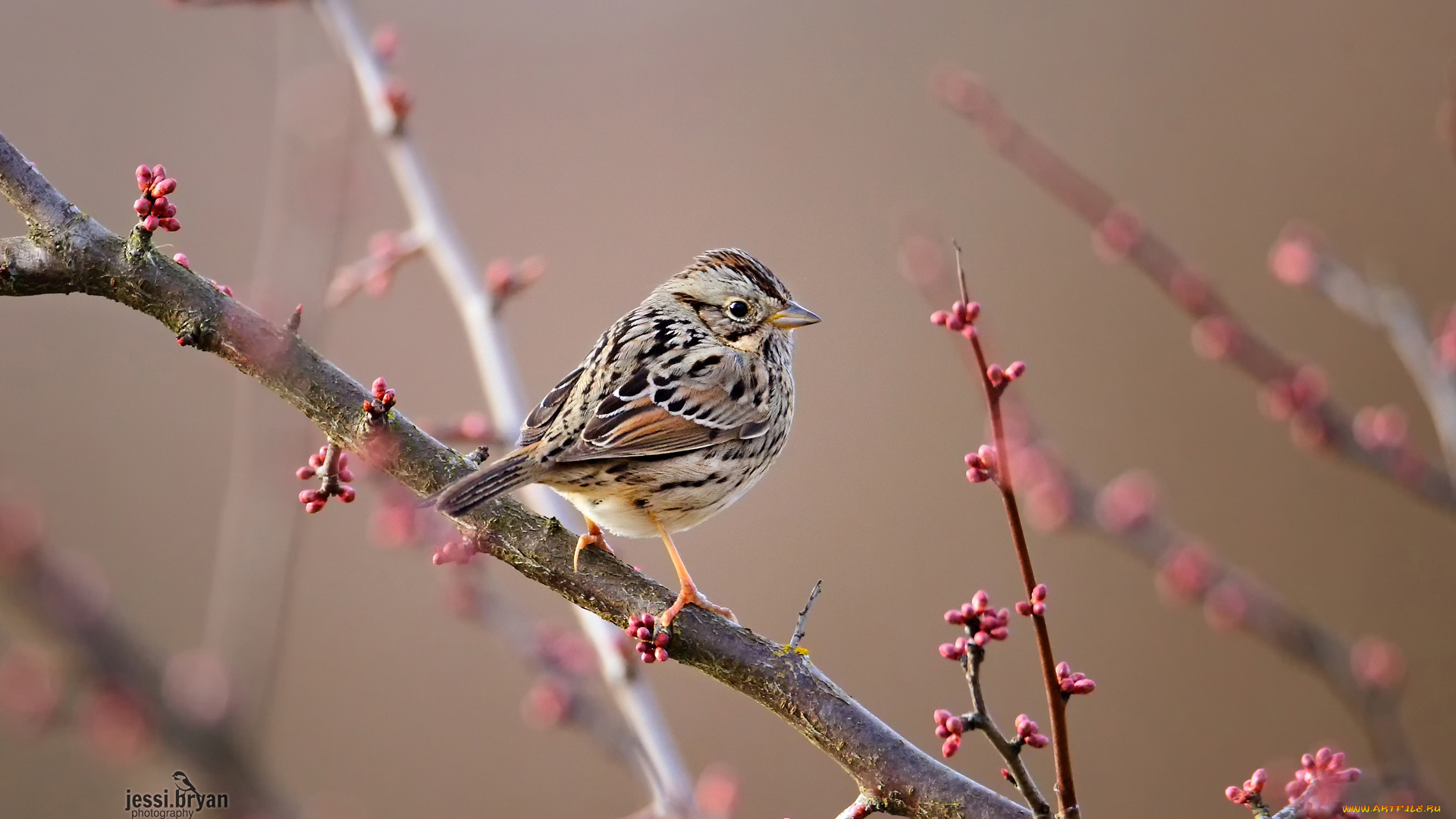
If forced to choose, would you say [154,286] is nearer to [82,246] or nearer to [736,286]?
[82,246]

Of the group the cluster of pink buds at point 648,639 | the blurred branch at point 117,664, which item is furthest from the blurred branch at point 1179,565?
the blurred branch at point 117,664

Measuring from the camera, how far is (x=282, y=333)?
246 cm

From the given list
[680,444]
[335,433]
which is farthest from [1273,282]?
[335,433]

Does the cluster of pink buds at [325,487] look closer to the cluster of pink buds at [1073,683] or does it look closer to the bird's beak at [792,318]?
the cluster of pink buds at [1073,683]

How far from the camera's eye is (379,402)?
8.05 feet

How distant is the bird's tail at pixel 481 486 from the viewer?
242 centimetres

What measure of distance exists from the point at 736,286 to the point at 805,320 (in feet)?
0.85

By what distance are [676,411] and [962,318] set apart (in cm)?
160

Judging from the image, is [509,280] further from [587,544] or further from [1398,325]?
[1398,325]

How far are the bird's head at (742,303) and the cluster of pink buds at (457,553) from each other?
4.83ft

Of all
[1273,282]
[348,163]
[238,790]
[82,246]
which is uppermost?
[1273,282]

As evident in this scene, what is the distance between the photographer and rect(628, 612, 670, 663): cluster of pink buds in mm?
2463

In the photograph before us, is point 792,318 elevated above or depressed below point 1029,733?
above

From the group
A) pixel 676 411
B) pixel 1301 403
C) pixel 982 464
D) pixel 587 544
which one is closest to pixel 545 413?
pixel 676 411
